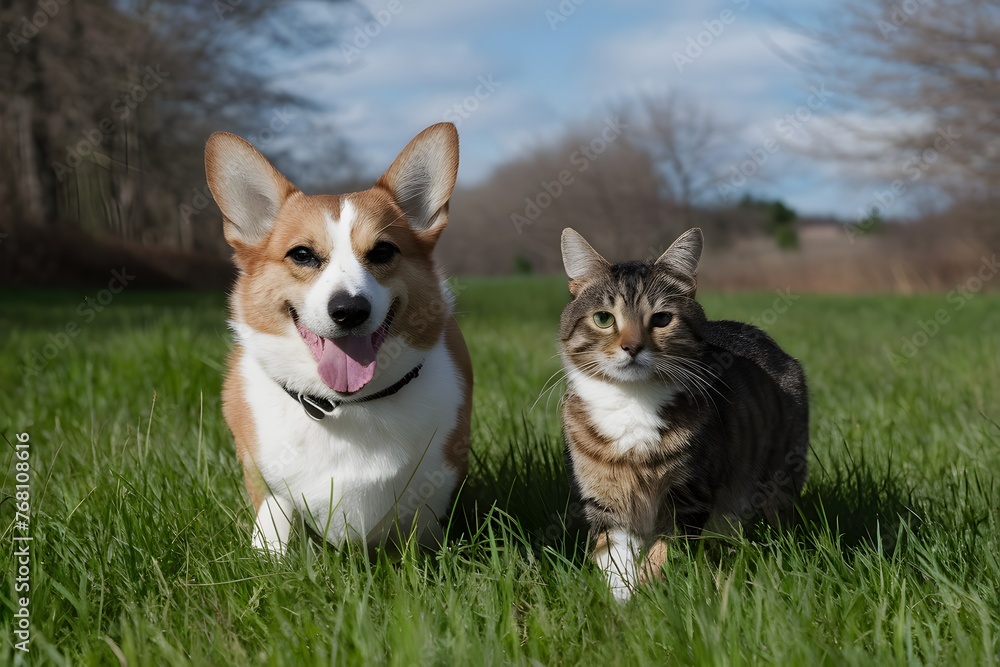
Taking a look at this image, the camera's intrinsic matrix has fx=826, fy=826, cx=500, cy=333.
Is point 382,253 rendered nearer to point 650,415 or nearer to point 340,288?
point 340,288

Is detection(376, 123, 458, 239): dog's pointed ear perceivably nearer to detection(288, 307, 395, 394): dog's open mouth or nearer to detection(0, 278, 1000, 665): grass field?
detection(0, 278, 1000, 665): grass field

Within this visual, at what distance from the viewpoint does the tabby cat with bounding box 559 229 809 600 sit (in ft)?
8.32

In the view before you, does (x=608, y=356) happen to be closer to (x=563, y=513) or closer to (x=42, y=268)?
(x=563, y=513)

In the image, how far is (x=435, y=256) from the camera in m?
2.90

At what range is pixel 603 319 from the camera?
8.66 ft

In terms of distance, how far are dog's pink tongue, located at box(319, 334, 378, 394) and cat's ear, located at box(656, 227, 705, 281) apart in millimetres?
1021

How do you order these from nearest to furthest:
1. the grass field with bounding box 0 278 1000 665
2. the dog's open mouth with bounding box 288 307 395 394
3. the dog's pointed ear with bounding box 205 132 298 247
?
the grass field with bounding box 0 278 1000 665 < the dog's open mouth with bounding box 288 307 395 394 < the dog's pointed ear with bounding box 205 132 298 247

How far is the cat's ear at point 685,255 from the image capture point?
2684 mm

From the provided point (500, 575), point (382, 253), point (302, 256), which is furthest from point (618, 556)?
point (302, 256)

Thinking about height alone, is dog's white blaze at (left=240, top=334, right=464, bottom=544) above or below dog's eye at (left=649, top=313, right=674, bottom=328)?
below

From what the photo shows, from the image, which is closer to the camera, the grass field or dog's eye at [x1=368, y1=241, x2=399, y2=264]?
the grass field

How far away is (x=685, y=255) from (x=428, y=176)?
0.92 metres

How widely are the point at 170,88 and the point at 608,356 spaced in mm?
15440

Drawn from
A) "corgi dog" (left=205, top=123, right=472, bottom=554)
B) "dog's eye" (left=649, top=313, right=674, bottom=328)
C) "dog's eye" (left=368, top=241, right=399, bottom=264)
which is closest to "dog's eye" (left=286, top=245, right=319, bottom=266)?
"corgi dog" (left=205, top=123, right=472, bottom=554)
